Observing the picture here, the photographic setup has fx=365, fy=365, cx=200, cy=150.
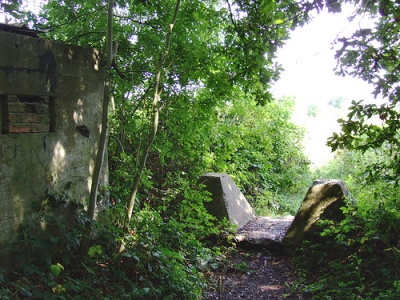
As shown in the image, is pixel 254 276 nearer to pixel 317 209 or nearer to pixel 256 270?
pixel 256 270

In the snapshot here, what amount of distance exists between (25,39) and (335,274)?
4439 mm

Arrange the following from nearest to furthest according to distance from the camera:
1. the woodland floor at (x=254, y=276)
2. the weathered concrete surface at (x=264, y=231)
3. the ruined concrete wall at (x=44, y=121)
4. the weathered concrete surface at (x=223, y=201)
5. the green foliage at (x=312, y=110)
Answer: the ruined concrete wall at (x=44, y=121)
the woodland floor at (x=254, y=276)
the weathered concrete surface at (x=264, y=231)
the weathered concrete surface at (x=223, y=201)
the green foliage at (x=312, y=110)

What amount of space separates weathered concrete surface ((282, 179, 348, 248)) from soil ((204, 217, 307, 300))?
340 millimetres

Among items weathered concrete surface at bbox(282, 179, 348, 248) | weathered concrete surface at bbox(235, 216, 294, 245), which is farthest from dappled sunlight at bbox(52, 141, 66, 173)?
weathered concrete surface at bbox(282, 179, 348, 248)

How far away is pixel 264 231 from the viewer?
644 centimetres

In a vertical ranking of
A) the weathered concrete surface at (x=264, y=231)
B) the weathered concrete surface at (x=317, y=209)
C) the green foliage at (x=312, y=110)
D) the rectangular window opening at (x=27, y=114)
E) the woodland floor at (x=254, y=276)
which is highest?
the green foliage at (x=312, y=110)

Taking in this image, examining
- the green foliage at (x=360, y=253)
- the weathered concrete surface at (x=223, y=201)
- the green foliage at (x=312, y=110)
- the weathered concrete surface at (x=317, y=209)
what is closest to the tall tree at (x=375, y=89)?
the green foliage at (x=360, y=253)

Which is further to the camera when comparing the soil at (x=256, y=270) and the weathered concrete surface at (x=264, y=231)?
the weathered concrete surface at (x=264, y=231)

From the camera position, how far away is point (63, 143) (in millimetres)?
3775

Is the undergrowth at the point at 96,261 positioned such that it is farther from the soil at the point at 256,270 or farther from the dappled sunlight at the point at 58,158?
the soil at the point at 256,270

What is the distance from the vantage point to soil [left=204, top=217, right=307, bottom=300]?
463 cm

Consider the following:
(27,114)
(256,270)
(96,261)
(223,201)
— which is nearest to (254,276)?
(256,270)

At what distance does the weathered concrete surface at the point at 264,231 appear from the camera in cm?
605

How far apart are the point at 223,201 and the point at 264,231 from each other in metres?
0.89
